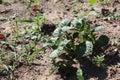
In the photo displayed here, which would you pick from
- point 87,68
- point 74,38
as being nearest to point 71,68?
point 87,68

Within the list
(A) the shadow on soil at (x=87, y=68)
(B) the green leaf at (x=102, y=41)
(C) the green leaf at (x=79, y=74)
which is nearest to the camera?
(C) the green leaf at (x=79, y=74)

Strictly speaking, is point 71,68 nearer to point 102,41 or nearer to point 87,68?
point 87,68

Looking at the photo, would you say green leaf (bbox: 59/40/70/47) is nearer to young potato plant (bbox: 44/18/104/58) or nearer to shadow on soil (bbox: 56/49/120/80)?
young potato plant (bbox: 44/18/104/58)

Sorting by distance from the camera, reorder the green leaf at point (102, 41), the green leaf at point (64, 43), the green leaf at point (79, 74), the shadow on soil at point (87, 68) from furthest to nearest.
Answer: the green leaf at point (102, 41) → the green leaf at point (64, 43) → the shadow on soil at point (87, 68) → the green leaf at point (79, 74)

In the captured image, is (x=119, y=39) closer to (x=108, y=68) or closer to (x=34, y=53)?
(x=108, y=68)

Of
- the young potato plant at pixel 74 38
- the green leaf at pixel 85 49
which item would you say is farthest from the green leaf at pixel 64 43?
the green leaf at pixel 85 49

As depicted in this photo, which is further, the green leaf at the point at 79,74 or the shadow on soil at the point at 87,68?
the shadow on soil at the point at 87,68

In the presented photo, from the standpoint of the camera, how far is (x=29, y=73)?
3.73 metres

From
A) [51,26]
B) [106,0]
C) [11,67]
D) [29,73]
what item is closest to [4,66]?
[11,67]

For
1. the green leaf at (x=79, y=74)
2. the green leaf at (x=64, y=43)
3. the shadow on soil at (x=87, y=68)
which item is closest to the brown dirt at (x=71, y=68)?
the shadow on soil at (x=87, y=68)

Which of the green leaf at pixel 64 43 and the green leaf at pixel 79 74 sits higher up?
the green leaf at pixel 64 43

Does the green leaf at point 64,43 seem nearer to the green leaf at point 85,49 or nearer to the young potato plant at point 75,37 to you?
the young potato plant at point 75,37

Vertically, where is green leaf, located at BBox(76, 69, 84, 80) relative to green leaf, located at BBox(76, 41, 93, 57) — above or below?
below

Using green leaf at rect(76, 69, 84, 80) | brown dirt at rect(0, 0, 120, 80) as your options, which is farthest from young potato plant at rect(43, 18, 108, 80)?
green leaf at rect(76, 69, 84, 80)
